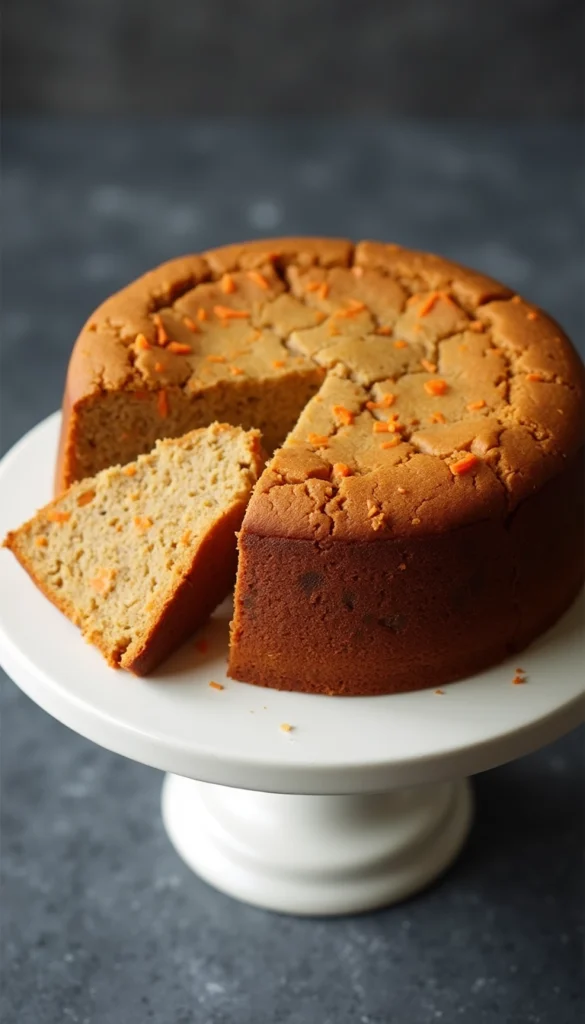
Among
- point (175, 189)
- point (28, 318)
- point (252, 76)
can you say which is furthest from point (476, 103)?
point (28, 318)

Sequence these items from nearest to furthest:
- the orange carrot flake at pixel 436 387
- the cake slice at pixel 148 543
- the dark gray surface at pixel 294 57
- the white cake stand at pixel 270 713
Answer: the white cake stand at pixel 270 713 → the cake slice at pixel 148 543 → the orange carrot flake at pixel 436 387 → the dark gray surface at pixel 294 57

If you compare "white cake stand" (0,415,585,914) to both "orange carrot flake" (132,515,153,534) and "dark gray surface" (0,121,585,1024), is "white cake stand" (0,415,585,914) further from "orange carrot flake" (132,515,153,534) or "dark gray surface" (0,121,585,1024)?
"dark gray surface" (0,121,585,1024)

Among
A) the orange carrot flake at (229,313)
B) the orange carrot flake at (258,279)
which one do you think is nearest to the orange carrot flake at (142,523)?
the orange carrot flake at (229,313)

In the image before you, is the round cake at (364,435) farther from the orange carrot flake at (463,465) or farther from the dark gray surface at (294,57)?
the dark gray surface at (294,57)

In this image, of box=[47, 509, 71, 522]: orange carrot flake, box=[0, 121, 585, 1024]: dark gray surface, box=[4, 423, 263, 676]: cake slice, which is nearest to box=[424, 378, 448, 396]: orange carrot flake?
box=[4, 423, 263, 676]: cake slice

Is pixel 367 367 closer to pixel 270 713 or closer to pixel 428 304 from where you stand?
pixel 428 304

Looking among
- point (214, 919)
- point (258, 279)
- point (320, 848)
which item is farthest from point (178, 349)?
point (214, 919)

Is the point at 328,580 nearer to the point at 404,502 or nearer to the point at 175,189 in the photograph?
the point at 404,502
